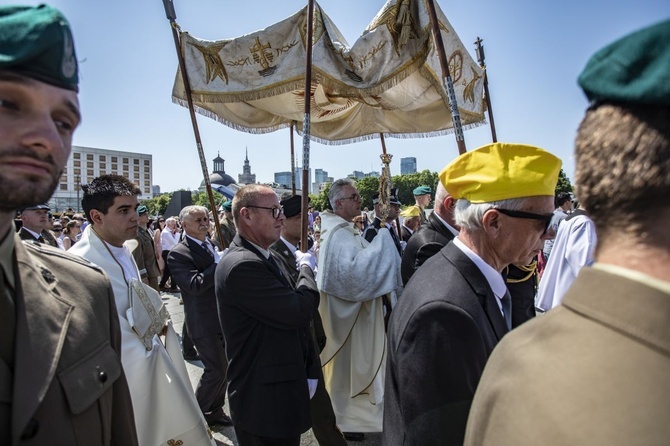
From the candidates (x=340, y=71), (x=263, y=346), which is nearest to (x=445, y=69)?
(x=340, y=71)

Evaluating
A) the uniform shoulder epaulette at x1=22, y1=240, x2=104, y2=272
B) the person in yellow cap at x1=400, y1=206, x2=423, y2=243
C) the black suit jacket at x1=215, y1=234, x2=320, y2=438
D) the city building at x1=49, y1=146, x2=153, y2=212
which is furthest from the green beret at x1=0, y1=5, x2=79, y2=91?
the city building at x1=49, y1=146, x2=153, y2=212

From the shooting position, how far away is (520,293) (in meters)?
3.46

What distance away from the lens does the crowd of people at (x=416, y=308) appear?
2.07 ft

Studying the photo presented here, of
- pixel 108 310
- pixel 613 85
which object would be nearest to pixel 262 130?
pixel 108 310

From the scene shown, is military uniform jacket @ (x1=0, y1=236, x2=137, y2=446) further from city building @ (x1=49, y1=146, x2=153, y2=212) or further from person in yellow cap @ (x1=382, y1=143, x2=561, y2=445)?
city building @ (x1=49, y1=146, x2=153, y2=212)

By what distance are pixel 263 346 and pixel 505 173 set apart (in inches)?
66.2

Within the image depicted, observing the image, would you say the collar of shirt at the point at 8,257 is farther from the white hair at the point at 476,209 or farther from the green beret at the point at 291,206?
the green beret at the point at 291,206

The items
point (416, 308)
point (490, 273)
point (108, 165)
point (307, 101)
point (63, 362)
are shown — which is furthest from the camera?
point (108, 165)

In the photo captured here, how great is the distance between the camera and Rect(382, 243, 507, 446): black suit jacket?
4.34 feet

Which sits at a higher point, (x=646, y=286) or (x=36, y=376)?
(x=646, y=286)

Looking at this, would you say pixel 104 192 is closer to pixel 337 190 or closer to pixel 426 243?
pixel 337 190

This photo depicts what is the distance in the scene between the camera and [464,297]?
57.2 inches

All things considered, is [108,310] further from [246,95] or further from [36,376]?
[246,95]

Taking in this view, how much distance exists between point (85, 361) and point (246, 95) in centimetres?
321
